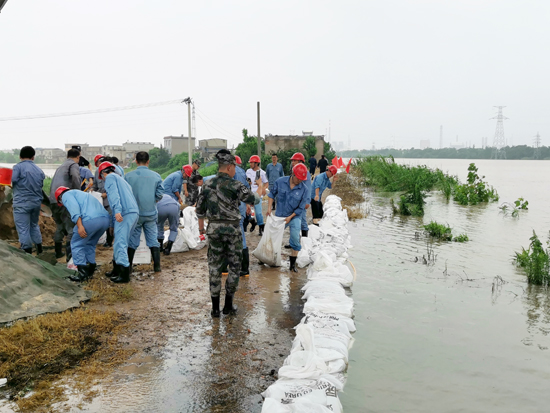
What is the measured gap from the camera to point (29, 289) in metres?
4.54

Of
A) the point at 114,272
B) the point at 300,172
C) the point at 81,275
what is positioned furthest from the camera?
the point at 300,172

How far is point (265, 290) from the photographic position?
5523 mm

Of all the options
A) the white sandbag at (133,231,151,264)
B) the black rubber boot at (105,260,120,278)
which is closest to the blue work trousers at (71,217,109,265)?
the black rubber boot at (105,260,120,278)

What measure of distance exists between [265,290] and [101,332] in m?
2.07

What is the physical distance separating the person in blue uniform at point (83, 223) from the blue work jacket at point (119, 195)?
0.69ft

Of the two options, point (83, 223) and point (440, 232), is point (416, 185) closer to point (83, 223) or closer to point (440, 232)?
point (440, 232)

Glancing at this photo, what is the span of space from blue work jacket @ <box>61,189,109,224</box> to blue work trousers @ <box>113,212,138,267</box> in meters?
0.24

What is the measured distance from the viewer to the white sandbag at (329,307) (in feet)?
14.1

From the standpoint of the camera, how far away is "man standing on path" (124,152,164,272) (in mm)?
5711

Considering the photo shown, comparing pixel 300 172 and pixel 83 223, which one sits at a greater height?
pixel 300 172

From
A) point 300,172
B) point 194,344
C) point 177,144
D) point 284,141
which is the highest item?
point 177,144

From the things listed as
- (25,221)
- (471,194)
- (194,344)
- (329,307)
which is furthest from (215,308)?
(471,194)

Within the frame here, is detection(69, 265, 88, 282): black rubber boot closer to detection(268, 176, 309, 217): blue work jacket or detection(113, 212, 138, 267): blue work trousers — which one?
detection(113, 212, 138, 267): blue work trousers

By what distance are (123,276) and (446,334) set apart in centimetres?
368
